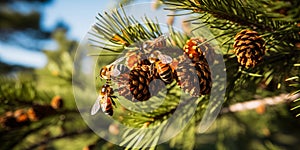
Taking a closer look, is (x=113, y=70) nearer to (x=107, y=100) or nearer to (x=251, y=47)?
(x=107, y=100)

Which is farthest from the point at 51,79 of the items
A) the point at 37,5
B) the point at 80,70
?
the point at 37,5

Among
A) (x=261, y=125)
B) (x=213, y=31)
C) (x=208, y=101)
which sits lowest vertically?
(x=261, y=125)

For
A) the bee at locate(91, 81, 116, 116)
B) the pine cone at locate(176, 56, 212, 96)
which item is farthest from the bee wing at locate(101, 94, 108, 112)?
the pine cone at locate(176, 56, 212, 96)

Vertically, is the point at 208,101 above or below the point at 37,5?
below

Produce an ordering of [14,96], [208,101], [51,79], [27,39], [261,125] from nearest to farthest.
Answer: [208,101]
[14,96]
[261,125]
[51,79]
[27,39]

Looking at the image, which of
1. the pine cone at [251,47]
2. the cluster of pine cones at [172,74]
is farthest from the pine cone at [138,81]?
the pine cone at [251,47]

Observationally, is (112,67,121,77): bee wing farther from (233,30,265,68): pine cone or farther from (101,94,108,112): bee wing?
(233,30,265,68): pine cone

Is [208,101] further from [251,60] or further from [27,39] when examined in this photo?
[27,39]

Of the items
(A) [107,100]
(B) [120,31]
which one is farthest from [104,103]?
(B) [120,31]
